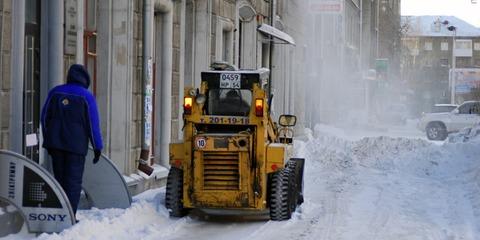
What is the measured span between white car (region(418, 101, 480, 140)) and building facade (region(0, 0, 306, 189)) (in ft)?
61.9

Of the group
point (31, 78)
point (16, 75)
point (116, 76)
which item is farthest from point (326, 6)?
point (16, 75)

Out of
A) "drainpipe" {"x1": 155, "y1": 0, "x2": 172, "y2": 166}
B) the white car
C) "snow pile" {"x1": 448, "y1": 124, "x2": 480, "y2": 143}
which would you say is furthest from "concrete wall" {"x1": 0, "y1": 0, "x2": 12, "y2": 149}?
the white car

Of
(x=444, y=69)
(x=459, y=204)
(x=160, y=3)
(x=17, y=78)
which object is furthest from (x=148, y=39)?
(x=444, y=69)

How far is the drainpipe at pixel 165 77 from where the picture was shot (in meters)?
15.7

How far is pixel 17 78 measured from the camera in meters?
9.95

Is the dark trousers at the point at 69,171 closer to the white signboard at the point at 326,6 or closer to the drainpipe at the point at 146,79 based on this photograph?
the drainpipe at the point at 146,79

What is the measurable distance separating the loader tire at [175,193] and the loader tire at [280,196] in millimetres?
1164

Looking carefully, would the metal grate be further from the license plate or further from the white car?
the white car

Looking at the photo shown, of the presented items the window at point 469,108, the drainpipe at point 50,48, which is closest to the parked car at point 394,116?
the window at point 469,108

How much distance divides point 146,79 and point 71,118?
16.5 feet

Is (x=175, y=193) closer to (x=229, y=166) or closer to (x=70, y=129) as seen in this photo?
(x=229, y=166)

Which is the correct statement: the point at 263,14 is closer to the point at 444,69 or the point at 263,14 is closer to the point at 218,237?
the point at 218,237

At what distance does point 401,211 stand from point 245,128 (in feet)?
9.75

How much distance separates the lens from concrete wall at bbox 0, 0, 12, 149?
974 cm
